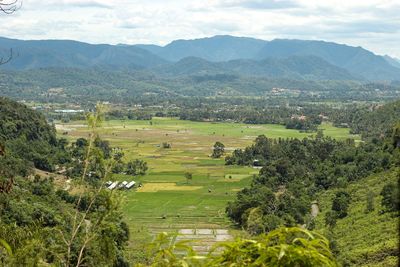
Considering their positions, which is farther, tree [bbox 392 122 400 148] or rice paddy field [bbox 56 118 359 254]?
tree [bbox 392 122 400 148]

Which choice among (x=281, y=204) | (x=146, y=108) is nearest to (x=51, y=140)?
(x=281, y=204)

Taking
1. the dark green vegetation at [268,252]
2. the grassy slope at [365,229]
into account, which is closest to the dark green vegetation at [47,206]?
the dark green vegetation at [268,252]

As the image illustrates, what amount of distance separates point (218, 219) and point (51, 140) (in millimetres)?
27702

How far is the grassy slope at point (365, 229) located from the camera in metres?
22.9

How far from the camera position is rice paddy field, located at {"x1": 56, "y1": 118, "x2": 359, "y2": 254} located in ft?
124

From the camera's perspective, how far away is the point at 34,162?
50500 millimetres

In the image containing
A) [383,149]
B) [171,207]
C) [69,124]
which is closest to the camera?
[171,207]

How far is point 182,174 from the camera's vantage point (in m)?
55.1

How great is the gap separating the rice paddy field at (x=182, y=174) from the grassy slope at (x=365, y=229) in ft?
21.7

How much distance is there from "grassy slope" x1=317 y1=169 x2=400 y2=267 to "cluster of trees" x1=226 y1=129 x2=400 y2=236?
0.91 m

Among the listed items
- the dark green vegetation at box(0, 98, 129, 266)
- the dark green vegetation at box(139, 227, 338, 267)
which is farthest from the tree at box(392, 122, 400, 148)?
the dark green vegetation at box(139, 227, 338, 267)

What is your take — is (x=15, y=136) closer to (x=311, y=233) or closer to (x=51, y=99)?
(x=311, y=233)

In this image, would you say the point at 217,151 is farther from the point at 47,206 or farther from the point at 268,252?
the point at 268,252

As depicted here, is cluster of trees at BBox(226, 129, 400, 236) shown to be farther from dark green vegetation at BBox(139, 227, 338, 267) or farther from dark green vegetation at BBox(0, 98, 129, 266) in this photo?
dark green vegetation at BBox(139, 227, 338, 267)
